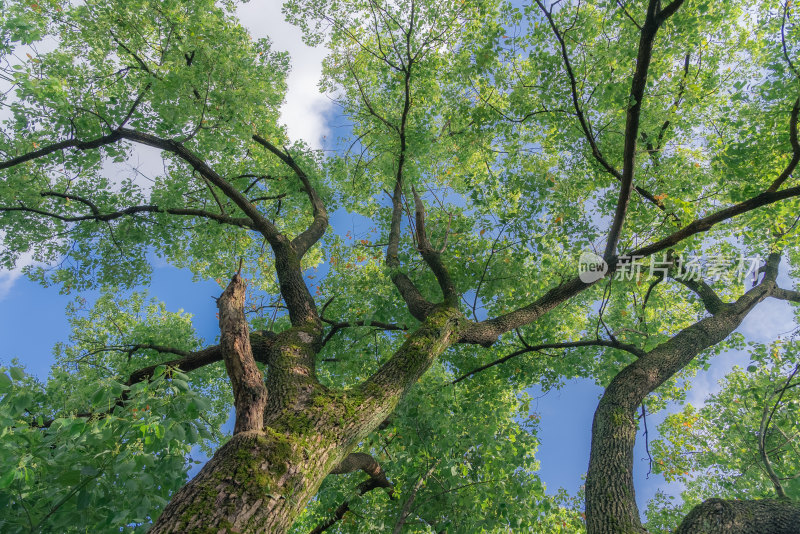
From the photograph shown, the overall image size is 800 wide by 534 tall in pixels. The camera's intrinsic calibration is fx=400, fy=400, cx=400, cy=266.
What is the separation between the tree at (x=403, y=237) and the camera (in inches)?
148

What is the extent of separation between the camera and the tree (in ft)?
12.4

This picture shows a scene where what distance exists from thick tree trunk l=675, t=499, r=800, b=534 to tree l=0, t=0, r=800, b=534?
0.05 meters

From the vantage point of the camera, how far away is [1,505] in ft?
9.92

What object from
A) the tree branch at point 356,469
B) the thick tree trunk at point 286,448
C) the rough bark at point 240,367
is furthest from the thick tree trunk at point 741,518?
the tree branch at point 356,469

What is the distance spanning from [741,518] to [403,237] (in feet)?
27.5

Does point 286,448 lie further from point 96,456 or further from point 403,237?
point 403,237

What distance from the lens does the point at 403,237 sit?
10.9 metres

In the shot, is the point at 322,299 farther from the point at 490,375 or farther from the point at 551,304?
the point at 551,304

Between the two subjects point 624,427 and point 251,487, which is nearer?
point 251,487

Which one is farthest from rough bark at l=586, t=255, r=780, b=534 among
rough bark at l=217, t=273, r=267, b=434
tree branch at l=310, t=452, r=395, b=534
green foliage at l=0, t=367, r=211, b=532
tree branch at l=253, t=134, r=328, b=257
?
tree branch at l=253, t=134, r=328, b=257

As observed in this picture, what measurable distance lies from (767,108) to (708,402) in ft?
29.5

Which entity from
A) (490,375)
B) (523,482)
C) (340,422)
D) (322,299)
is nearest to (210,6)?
(322,299)

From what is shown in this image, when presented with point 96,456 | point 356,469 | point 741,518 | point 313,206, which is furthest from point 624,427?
point 313,206

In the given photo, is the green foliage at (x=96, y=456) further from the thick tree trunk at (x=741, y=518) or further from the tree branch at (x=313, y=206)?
the tree branch at (x=313, y=206)
